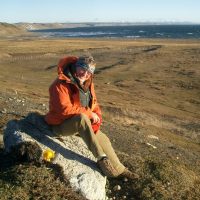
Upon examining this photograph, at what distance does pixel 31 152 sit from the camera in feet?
24.5

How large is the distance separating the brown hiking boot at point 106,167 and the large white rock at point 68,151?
0.11m

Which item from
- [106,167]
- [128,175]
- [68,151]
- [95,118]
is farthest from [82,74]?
[128,175]

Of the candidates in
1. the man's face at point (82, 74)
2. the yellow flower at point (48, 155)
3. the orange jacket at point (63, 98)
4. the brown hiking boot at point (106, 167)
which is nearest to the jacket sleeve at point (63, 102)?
the orange jacket at point (63, 98)

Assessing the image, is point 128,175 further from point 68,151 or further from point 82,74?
point 82,74

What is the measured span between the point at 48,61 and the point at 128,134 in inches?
1229

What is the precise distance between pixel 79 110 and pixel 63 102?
327 millimetres

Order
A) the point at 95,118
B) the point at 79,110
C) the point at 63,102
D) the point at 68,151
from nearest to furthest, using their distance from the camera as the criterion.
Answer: the point at 63,102, the point at 79,110, the point at 95,118, the point at 68,151

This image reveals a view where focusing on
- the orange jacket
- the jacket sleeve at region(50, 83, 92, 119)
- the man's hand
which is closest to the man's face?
the orange jacket

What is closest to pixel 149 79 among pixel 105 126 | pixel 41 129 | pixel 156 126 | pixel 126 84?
pixel 126 84

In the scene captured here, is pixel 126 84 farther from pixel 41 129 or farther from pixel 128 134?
pixel 41 129

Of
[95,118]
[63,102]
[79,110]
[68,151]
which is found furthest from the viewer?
[68,151]

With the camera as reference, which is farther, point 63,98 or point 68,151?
point 68,151

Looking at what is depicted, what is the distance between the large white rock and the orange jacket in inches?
16.3

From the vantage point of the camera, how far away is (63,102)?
7527mm
